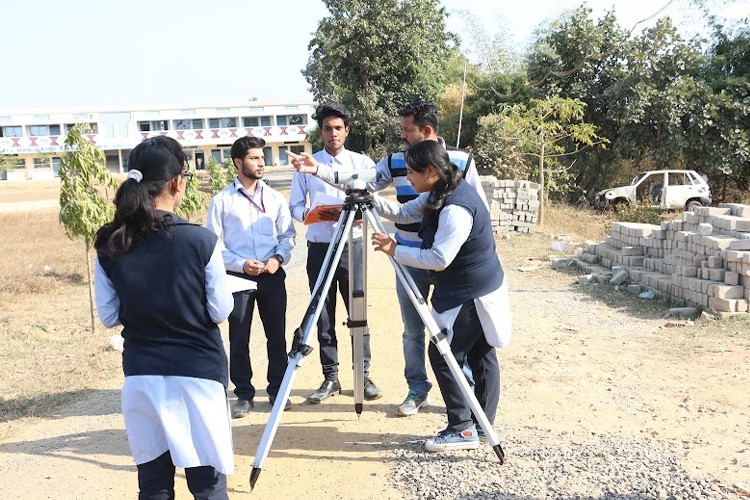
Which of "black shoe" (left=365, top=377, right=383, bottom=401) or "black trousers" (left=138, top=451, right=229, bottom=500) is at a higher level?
"black trousers" (left=138, top=451, right=229, bottom=500)

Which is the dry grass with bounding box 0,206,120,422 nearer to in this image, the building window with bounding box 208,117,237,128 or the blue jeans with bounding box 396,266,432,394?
the blue jeans with bounding box 396,266,432,394

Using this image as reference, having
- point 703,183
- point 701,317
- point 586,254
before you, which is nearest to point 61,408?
point 701,317

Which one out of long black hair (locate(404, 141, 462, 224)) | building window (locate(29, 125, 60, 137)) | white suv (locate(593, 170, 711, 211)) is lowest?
white suv (locate(593, 170, 711, 211))

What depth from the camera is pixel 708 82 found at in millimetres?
20266

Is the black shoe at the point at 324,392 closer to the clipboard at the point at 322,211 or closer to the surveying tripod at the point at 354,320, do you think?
the surveying tripod at the point at 354,320

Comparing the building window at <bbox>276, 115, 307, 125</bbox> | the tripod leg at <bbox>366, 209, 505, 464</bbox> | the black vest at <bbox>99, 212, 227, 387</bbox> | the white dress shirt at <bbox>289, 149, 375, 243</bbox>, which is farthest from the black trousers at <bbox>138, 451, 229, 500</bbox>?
the building window at <bbox>276, 115, 307, 125</bbox>

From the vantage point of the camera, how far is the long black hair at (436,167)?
349 cm

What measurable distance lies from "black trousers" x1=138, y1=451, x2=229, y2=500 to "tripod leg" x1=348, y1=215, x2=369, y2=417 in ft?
5.45

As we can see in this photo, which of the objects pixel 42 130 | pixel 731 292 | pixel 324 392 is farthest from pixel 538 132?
pixel 42 130

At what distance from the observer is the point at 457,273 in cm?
359

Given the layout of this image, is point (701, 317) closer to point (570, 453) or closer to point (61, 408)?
point (570, 453)

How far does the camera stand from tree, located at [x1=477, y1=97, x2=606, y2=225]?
675 inches

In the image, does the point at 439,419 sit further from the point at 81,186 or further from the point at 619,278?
the point at 81,186

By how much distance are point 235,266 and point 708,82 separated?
64.5 feet
